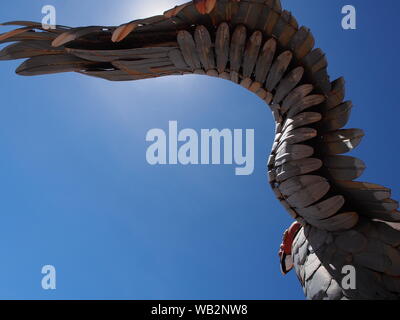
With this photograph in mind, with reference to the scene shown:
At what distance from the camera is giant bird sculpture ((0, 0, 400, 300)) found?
2.94m

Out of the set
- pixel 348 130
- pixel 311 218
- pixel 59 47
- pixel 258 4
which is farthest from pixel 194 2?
pixel 311 218

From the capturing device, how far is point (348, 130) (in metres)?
3.12

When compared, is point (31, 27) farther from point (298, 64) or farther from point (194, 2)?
point (298, 64)

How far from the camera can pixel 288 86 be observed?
10.6ft

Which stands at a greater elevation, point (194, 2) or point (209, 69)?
point (194, 2)

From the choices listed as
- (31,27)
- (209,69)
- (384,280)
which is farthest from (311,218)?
(31,27)

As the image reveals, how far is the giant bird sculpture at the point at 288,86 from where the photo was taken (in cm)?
294
